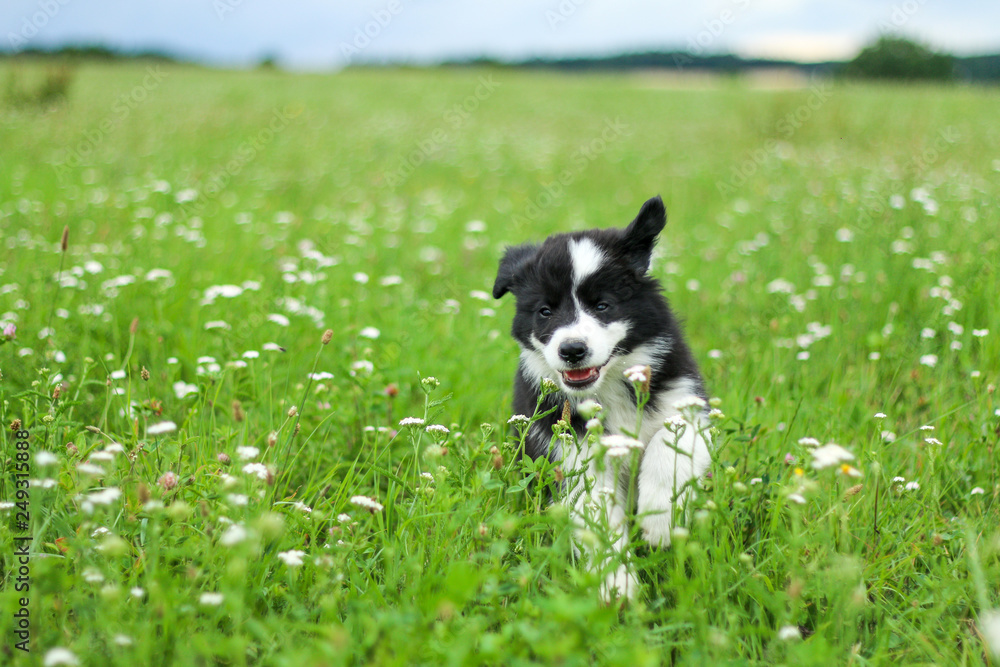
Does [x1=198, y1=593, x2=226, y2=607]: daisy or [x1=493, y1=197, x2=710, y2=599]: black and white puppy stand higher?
[x1=493, y1=197, x2=710, y2=599]: black and white puppy

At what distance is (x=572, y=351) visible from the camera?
250 centimetres

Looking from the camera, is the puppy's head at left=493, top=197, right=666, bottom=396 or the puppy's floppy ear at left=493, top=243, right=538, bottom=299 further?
the puppy's floppy ear at left=493, top=243, right=538, bottom=299

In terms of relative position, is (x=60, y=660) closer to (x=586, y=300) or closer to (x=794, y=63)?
(x=586, y=300)

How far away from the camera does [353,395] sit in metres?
3.10

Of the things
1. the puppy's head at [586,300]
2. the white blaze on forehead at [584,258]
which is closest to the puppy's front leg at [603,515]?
the puppy's head at [586,300]

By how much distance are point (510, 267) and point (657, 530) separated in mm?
1357

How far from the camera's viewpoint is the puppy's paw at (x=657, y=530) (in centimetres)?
222

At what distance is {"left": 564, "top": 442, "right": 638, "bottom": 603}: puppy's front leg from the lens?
1740 millimetres

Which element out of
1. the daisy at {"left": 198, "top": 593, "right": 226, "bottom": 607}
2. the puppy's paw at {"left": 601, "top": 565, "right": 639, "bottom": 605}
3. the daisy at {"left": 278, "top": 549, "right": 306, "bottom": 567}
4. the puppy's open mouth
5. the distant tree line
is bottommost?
the puppy's paw at {"left": 601, "top": 565, "right": 639, "bottom": 605}

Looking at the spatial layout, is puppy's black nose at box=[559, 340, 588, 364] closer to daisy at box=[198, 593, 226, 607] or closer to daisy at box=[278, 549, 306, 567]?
daisy at box=[278, 549, 306, 567]

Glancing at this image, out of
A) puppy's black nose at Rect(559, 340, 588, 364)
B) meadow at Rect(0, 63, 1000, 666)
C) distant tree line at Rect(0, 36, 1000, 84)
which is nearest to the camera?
meadow at Rect(0, 63, 1000, 666)

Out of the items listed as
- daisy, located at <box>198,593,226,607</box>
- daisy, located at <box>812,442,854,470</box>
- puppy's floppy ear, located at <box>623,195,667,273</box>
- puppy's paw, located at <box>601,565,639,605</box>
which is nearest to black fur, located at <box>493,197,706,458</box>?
puppy's floppy ear, located at <box>623,195,667,273</box>

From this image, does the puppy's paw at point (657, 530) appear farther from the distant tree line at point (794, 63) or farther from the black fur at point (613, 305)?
the distant tree line at point (794, 63)

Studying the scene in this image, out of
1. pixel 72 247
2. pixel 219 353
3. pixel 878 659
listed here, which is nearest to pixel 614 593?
pixel 878 659
